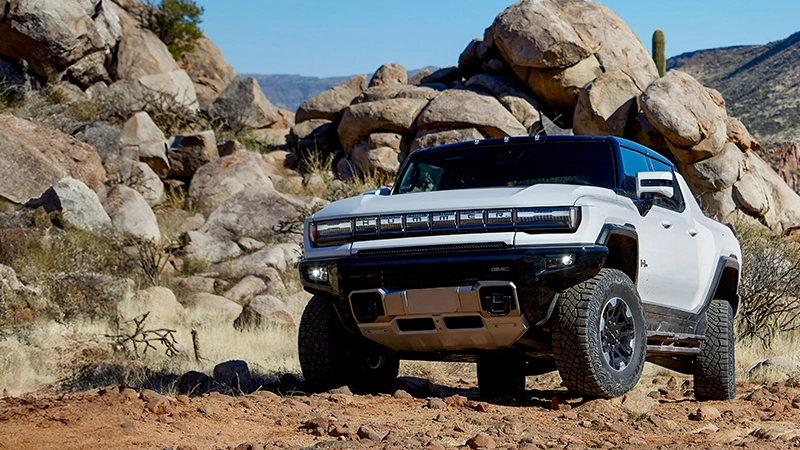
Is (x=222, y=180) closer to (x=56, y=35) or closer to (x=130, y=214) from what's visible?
(x=130, y=214)

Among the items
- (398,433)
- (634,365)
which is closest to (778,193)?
(634,365)

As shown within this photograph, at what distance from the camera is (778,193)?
24.8 metres

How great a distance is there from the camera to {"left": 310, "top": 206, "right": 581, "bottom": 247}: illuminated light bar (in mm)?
5984

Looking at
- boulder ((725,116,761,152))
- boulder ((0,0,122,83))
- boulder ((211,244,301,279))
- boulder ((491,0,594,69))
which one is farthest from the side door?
boulder ((0,0,122,83))

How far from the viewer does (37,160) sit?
19.3 metres

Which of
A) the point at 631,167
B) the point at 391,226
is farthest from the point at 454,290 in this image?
the point at 631,167

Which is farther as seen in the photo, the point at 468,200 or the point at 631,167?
the point at 631,167

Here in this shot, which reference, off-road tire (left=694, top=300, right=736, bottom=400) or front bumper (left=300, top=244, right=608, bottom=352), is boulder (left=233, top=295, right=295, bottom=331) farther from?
front bumper (left=300, top=244, right=608, bottom=352)

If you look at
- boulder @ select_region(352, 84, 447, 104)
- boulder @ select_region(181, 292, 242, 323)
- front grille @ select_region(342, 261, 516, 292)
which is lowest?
boulder @ select_region(181, 292, 242, 323)

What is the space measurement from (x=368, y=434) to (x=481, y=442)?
0.59 m

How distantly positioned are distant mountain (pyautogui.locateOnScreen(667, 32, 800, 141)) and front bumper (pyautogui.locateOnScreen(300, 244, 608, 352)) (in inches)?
1773

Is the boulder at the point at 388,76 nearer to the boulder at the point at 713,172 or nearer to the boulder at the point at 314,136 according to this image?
the boulder at the point at 314,136

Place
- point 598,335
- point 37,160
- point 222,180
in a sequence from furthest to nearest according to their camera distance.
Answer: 1. point 222,180
2. point 37,160
3. point 598,335

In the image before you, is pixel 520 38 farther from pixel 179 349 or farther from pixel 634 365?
pixel 634 365
